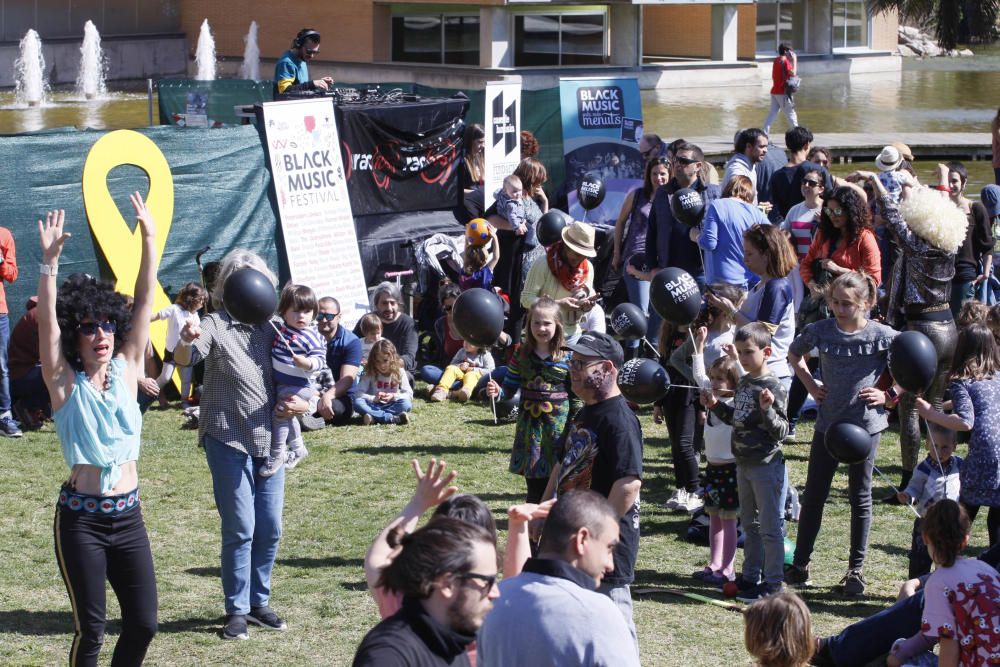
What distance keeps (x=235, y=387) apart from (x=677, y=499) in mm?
3294

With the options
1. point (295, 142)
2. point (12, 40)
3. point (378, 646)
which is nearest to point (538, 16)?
point (12, 40)

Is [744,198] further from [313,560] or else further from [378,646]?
[378,646]

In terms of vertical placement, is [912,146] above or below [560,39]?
below

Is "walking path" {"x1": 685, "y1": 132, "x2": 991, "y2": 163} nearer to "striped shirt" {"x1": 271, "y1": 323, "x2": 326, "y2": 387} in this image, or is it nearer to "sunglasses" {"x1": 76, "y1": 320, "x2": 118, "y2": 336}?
"striped shirt" {"x1": 271, "y1": 323, "x2": 326, "y2": 387}

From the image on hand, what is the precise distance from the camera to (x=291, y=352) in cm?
648

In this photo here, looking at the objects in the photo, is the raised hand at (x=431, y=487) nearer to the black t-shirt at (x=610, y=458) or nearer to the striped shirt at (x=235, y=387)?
the black t-shirt at (x=610, y=458)

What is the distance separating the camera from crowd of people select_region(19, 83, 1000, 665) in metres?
3.97

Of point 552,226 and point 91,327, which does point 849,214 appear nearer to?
point 552,226

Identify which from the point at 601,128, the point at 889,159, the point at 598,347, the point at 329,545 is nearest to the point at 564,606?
the point at 598,347

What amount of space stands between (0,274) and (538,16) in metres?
30.4

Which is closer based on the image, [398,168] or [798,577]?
[798,577]

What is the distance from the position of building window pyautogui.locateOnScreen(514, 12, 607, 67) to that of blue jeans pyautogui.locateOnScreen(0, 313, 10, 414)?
2977 cm

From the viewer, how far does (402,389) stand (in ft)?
36.0

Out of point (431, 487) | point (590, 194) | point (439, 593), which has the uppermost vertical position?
point (590, 194)
